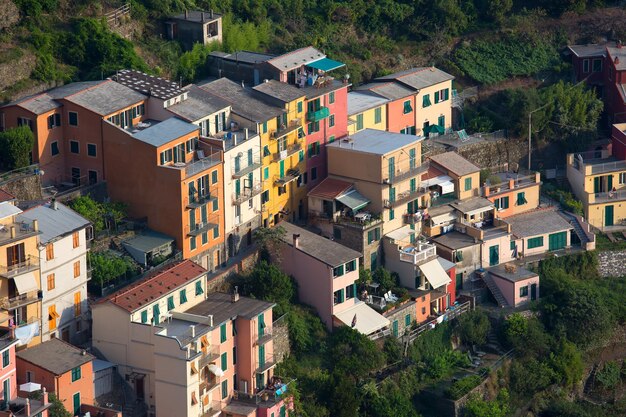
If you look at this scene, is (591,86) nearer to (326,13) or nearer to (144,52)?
(326,13)

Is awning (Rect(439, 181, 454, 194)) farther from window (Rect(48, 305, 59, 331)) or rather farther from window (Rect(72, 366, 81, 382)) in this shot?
window (Rect(72, 366, 81, 382))

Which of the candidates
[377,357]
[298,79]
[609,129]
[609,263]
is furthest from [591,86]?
[377,357]

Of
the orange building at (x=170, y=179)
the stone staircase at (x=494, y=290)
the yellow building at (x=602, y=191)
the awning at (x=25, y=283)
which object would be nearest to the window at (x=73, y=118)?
the orange building at (x=170, y=179)

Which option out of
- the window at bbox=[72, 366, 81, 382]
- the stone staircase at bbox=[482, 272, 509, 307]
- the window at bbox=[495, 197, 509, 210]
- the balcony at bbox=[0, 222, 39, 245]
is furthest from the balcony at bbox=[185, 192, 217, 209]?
the window at bbox=[495, 197, 509, 210]

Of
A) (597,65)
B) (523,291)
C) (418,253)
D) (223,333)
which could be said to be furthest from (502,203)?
(223,333)

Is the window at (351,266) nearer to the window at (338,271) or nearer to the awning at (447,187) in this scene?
the window at (338,271)

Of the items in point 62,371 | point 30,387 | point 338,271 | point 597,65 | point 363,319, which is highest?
point 597,65

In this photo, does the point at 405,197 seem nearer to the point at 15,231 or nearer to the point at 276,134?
the point at 276,134
